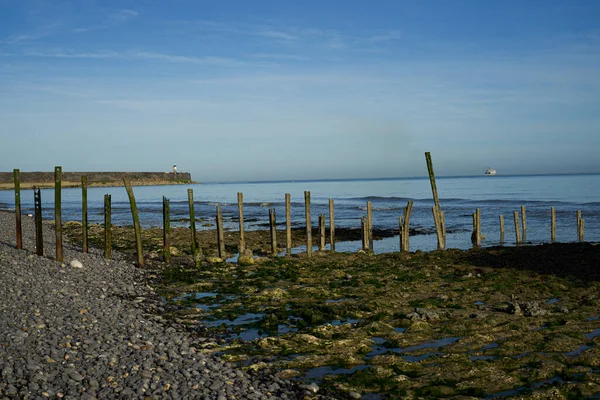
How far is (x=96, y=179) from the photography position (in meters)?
132

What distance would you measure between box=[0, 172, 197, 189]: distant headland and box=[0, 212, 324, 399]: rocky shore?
81487mm

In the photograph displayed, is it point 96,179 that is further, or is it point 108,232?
point 96,179

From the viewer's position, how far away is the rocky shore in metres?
7.32

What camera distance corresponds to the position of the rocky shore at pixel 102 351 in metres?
7.32

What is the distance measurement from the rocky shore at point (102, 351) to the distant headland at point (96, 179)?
81487 millimetres

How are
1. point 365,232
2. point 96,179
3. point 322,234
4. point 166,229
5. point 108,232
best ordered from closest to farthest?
1. point 166,229
2. point 108,232
3. point 322,234
4. point 365,232
5. point 96,179

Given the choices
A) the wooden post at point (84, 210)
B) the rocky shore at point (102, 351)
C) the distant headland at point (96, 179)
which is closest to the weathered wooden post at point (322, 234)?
the wooden post at point (84, 210)

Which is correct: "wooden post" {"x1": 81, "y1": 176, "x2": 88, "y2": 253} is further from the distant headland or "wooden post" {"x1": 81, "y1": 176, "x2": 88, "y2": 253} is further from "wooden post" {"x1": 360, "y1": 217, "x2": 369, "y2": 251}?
the distant headland

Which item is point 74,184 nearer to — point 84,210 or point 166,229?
point 84,210

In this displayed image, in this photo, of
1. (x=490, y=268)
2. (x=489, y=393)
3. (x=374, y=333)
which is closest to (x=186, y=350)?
(x=374, y=333)

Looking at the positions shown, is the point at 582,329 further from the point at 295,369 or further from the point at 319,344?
the point at 295,369

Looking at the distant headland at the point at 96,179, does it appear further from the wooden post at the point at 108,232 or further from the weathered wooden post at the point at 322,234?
the wooden post at the point at 108,232

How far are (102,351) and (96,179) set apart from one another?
428 feet

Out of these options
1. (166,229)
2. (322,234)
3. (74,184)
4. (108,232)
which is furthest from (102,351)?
(74,184)
